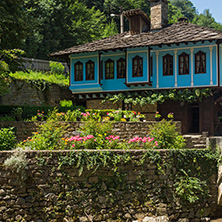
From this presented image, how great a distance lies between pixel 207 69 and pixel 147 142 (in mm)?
9971

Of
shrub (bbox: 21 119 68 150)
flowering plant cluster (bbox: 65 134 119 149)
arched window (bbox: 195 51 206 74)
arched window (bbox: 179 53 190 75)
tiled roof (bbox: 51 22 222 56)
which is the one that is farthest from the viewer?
arched window (bbox: 179 53 190 75)

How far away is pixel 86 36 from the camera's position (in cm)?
3666

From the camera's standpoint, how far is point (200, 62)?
70.7ft

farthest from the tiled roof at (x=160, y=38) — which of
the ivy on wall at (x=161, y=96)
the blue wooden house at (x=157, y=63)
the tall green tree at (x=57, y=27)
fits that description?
the tall green tree at (x=57, y=27)

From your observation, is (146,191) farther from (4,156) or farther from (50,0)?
(50,0)

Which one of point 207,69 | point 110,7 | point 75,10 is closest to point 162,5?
point 207,69

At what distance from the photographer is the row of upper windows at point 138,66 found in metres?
21.6

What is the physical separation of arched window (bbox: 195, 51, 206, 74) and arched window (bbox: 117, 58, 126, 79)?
4.72 meters

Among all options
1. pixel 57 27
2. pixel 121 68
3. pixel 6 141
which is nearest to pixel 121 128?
pixel 6 141

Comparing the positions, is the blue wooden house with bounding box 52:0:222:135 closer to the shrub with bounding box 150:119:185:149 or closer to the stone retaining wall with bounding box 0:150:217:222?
the shrub with bounding box 150:119:185:149

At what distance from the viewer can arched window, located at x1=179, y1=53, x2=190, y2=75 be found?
21938mm

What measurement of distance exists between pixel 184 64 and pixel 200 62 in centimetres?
99

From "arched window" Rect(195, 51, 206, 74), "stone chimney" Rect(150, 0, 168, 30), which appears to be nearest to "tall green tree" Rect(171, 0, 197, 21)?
"stone chimney" Rect(150, 0, 168, 30)

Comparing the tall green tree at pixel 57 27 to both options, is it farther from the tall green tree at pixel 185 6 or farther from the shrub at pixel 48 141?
the tall green tree at pixel 185 6
